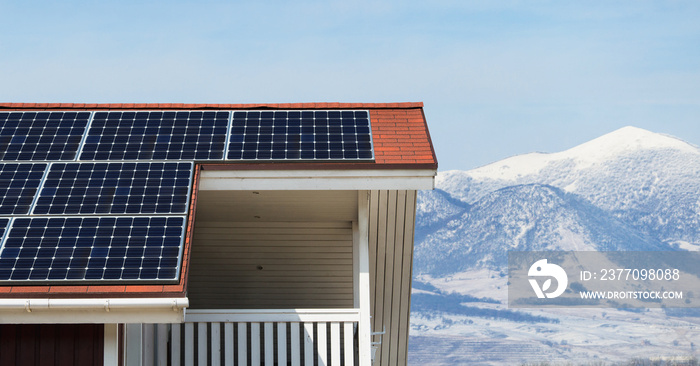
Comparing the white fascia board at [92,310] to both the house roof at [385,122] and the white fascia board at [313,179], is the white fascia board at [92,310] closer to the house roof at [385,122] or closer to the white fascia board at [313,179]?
the white fascia board at [313,179]

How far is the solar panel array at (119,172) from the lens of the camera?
10805 millimetres

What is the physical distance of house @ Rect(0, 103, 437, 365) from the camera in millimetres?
10664

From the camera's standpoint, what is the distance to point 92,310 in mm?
10391

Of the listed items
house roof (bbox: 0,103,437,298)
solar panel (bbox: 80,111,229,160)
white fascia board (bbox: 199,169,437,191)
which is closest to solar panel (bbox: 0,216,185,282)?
house roof (bbox: 0,103,437,298)

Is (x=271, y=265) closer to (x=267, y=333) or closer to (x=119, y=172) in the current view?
(x=267, y=333)

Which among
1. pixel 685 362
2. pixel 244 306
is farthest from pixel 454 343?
pixel 244 306

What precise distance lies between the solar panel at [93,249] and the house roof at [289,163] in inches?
5.2

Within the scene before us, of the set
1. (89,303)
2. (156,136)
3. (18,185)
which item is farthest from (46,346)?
(156,136)

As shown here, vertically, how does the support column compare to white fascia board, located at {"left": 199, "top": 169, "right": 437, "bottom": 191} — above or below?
below

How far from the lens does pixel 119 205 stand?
11898 millimetres

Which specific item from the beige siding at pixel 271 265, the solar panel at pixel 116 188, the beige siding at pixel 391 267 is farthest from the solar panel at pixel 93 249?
the beige siding at pixel 271 265

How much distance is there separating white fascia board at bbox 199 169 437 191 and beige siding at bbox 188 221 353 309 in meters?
3.39

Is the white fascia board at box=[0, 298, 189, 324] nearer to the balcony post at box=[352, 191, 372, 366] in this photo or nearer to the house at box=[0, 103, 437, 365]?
the house at box=[0, 103, 437, 365]

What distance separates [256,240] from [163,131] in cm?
350
